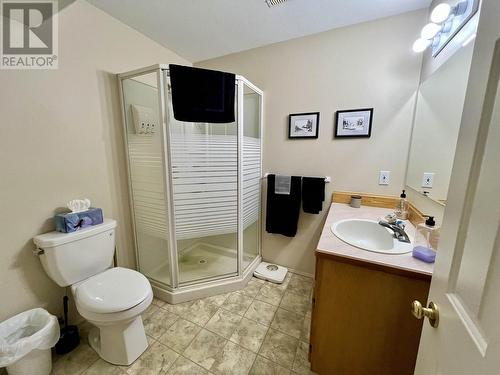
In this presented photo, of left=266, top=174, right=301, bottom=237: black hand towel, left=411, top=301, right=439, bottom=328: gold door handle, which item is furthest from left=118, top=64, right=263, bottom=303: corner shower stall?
left=411, top=301, right=439, bottom=328: gold door handle

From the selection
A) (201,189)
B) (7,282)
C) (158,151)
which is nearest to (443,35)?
(201,189)

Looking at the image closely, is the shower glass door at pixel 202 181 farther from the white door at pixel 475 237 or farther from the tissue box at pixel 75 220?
the white door at pixel 475 237

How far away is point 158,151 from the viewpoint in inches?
63.6

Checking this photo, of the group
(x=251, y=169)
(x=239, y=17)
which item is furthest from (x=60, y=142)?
(x=239, y=17)

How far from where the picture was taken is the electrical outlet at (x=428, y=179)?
124 cm

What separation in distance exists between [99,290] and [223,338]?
88 centimetres

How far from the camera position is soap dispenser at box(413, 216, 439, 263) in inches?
36.5

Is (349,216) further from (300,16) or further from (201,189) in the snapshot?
(300,16)

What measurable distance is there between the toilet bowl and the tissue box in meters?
0.36

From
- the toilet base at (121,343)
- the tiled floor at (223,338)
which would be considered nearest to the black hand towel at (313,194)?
the tiled floor at (223,338)

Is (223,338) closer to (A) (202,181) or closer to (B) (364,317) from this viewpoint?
(B) (364,317)

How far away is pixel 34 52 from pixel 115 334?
180 cm

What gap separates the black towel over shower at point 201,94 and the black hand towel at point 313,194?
961 millimetres

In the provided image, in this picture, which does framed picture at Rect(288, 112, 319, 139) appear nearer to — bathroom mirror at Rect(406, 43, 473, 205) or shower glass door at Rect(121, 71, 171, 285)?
bathroom mirror at Rect(406, 43, 473, 205)
